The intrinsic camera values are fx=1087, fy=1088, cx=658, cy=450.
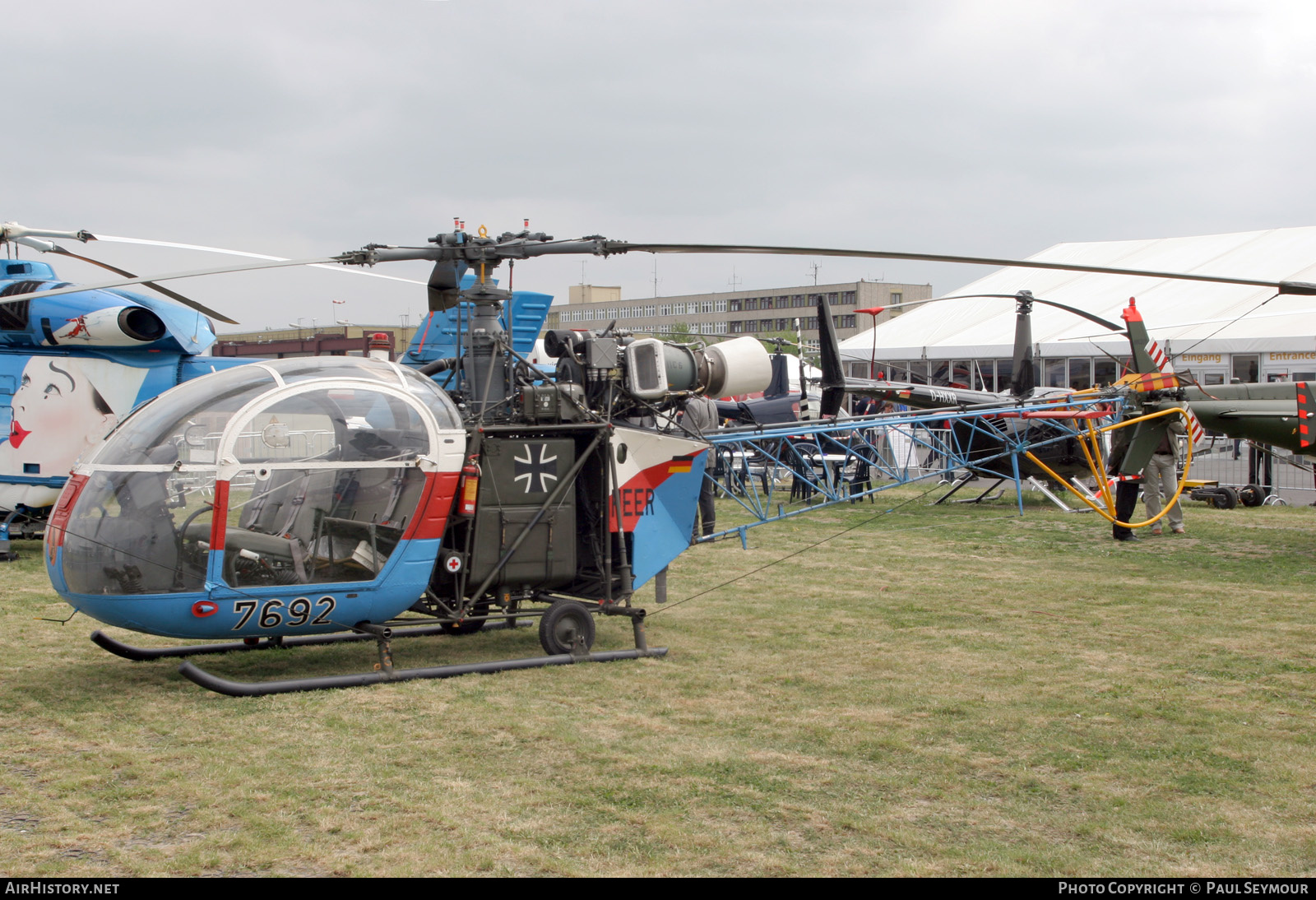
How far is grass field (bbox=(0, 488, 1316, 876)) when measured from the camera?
159 inches

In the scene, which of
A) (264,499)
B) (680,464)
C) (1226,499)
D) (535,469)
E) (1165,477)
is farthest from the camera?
(1226,499)

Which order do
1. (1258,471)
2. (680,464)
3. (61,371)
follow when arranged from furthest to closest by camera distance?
1. (1258,471)
2. (61,371)
3. (680,464)

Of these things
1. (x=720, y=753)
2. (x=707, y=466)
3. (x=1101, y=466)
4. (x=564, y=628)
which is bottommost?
(x=720, y=753)

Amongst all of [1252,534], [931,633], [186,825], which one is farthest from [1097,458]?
[186,825]

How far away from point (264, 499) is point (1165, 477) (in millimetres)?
12491

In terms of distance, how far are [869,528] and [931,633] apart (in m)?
6.89

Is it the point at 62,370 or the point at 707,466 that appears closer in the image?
the point at 707,466

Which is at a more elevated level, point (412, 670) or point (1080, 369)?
point (1080, 369)

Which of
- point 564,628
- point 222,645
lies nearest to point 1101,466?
point 564,628

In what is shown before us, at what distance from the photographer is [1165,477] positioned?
14.6 metres

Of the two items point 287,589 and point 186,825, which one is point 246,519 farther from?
point 186,825

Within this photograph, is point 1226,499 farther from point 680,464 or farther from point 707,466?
point 680,464

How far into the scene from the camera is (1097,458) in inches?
525

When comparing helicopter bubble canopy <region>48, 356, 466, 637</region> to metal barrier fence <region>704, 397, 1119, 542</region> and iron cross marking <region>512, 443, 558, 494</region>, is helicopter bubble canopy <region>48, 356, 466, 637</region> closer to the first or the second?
iron cross marking <region>512, 443, 558, 494</region>
